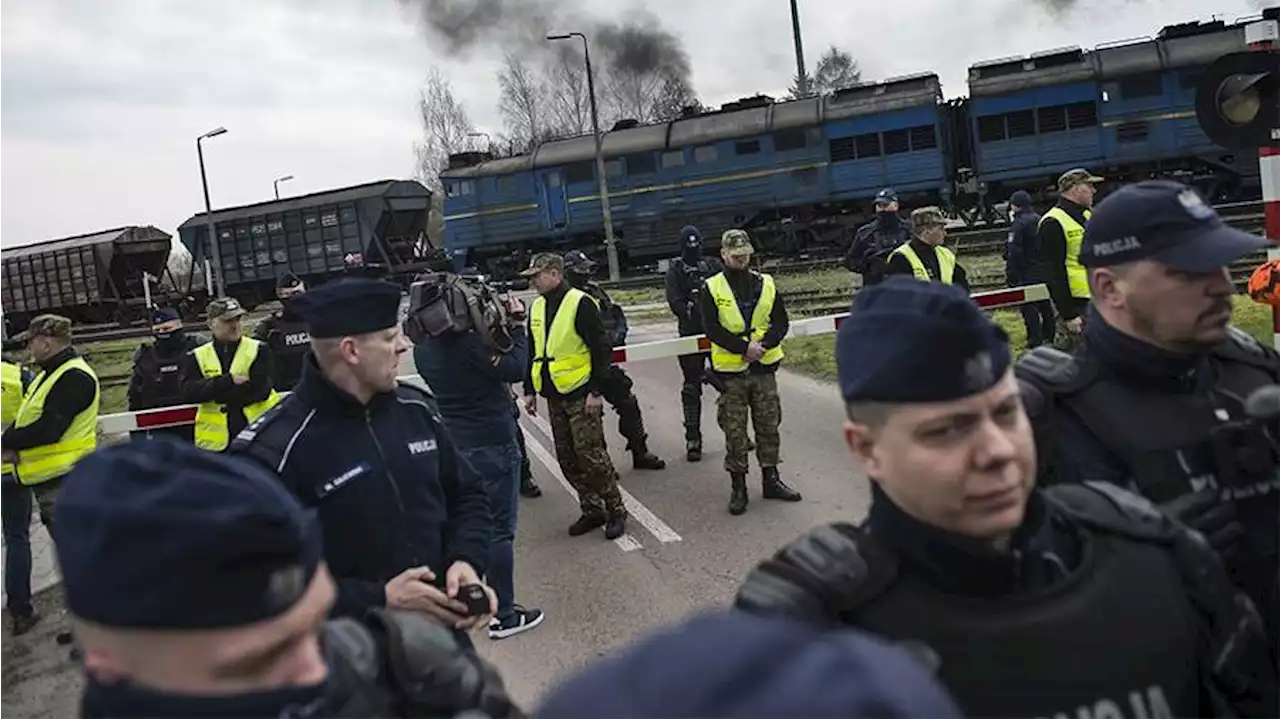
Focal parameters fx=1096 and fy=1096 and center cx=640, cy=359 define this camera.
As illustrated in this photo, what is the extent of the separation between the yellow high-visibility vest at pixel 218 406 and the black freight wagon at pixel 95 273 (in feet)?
90.5

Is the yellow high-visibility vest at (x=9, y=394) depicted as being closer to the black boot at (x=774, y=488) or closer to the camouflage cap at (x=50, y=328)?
the camouflage cap at (x=50, y=328)

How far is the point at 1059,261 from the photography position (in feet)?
25.5

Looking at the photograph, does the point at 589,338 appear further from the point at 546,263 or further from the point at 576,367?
the point at 546,263

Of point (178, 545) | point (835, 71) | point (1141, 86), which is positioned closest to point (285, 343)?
point (178, 545)

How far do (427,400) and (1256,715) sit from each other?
258cm

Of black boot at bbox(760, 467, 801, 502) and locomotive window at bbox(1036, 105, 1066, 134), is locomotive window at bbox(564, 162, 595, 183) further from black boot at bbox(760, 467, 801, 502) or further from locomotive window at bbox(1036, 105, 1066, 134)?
black boot at bbox(760, 467, 801, 502)

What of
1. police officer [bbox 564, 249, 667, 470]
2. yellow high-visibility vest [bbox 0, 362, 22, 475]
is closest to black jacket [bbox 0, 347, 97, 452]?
yellow high-visibility vest [bbox 0, 362, 22, 475]

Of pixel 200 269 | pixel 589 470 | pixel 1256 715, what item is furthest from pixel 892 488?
pixel 200 269

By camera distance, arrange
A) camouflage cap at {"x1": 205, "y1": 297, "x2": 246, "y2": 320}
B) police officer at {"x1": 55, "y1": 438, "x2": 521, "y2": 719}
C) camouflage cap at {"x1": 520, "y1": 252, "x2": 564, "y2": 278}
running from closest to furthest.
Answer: police officer at {"x1": 55, "y1": 438, "x2": 521, "y2": 719} < camouflage cap at {"x1": 205, "y1": 297, "x2": 246, "y2": 320} < camouflage cap at {"x1": 520, "y1": 252, "x2": 564, "y2": 278}

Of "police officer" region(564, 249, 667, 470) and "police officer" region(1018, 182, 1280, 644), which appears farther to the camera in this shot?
"police officer" region(564, 249, 667, 470)

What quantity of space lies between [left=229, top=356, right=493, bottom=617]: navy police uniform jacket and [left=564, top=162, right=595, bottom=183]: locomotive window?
27.4 meters

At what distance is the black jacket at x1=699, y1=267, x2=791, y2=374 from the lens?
24.6 feet

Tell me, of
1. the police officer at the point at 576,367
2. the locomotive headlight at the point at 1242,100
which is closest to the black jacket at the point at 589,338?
the police officer at the point at 576,367

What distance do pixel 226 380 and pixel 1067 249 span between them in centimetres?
569
